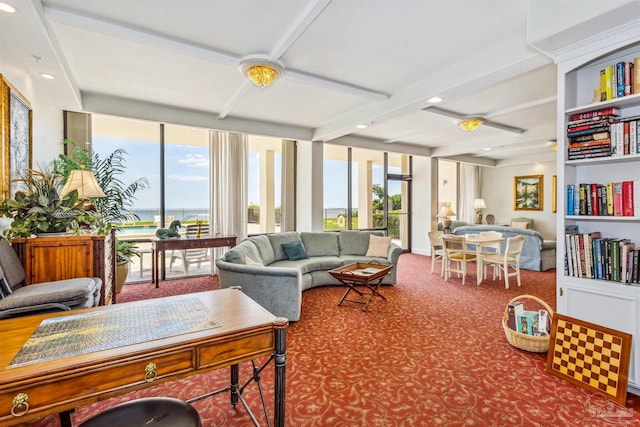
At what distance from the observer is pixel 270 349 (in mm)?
1468

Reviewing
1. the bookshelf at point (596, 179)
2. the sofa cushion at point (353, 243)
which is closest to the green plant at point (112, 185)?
the sofa cushion at point (353, 243)

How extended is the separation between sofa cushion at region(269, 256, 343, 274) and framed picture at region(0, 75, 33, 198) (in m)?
3.11

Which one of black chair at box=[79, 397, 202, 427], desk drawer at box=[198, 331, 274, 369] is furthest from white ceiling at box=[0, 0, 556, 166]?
black chair at box=[79, 397, 202, 427]

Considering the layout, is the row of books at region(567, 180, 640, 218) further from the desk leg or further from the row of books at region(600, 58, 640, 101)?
the desk leg

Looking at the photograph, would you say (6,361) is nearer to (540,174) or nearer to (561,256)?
(561,256)

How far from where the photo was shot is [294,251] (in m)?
5.34

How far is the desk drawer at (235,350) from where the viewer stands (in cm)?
132

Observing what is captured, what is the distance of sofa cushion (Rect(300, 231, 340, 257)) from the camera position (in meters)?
5.73

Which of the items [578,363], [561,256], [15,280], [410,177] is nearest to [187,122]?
[15,280]

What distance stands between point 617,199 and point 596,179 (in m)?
0.28

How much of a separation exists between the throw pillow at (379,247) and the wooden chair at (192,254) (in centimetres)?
304

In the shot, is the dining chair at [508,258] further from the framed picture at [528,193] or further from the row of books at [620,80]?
the framed picture at [528,193]

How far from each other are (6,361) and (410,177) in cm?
885

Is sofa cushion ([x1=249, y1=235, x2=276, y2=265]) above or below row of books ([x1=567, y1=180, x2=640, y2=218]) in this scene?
below
